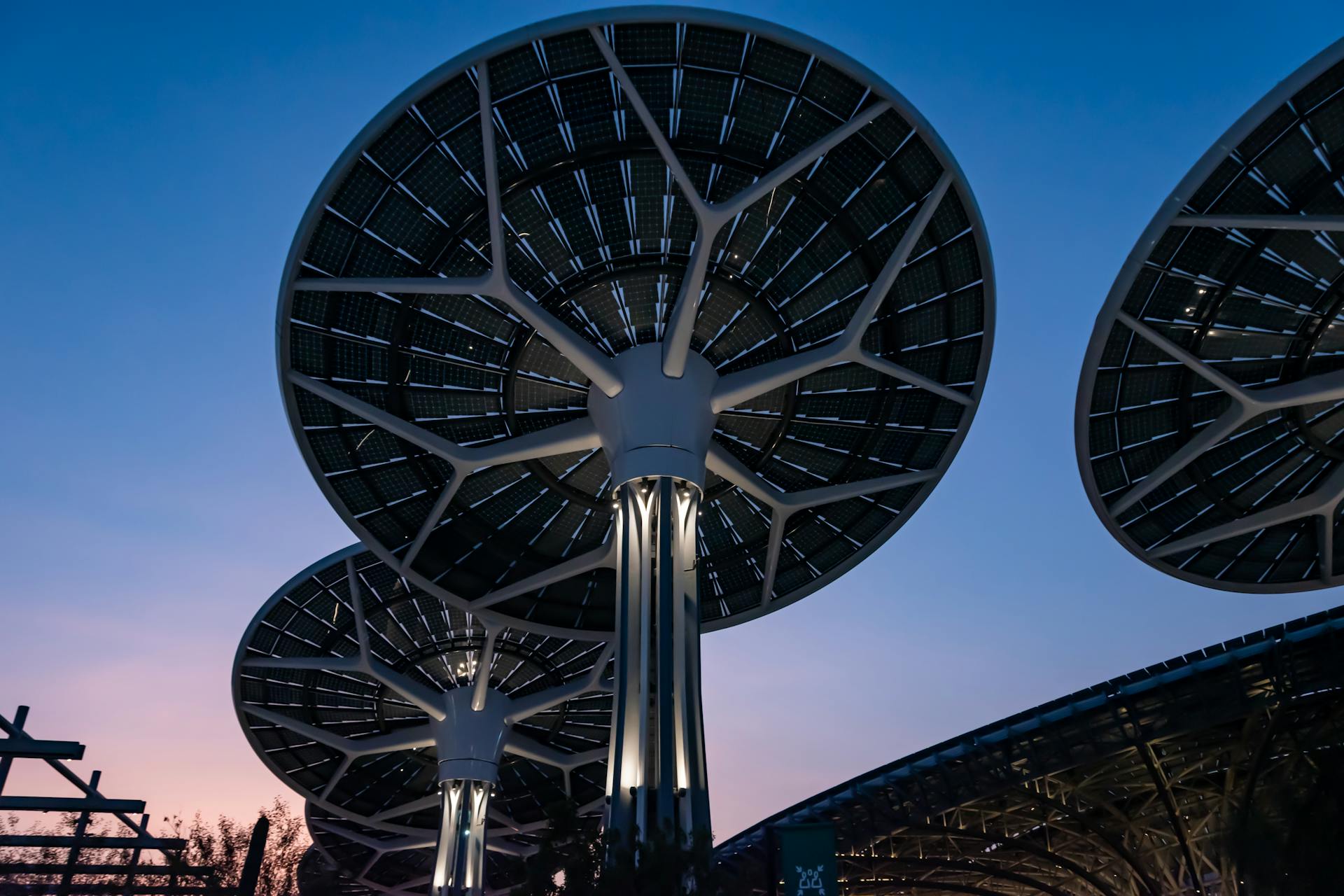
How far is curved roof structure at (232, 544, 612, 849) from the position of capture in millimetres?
36188

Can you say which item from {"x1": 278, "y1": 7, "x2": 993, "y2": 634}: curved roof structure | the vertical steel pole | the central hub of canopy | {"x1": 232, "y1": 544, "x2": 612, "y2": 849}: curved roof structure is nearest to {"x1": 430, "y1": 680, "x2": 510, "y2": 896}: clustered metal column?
the vertical steel pole

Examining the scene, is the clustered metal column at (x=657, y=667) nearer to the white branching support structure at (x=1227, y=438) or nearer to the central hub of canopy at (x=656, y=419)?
the central hub of canopy at (x=656, y=419)

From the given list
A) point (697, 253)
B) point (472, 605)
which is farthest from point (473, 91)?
point (472, 605)

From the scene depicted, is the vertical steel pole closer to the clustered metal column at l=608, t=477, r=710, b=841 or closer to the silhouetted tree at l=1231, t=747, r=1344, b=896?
the clustered metal column at l=608, t=477, r=710, b=841

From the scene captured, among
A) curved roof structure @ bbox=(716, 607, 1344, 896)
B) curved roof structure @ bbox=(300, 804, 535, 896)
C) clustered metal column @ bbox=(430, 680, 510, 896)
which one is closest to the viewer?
curved roof structure @ bbox=(716, 607, 1344, 896)

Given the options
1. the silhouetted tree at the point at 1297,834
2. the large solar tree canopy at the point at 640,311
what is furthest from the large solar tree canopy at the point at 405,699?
the silhouetted tree at the point at 1297,834

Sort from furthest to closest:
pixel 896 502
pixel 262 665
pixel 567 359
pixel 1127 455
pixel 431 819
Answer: pixel 431 819 < pixel 262 665 < pixel 896 502 < pixel 1127 455 < pixel 567 359

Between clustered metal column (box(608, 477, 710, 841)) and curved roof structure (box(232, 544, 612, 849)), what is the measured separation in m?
15.7

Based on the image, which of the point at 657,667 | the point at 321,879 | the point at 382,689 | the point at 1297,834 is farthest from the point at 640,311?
the point at 321,879

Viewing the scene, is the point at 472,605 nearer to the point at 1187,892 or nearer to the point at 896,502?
the point at 896,502

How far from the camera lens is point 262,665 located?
1455 inches

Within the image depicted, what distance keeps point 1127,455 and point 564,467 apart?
1514cm

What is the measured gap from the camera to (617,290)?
2455cm

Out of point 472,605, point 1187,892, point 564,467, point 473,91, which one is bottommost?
point 1187,892
